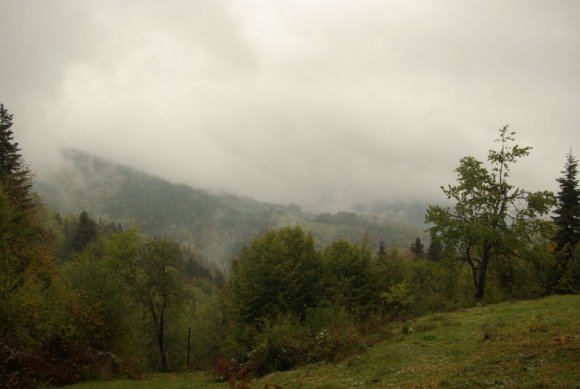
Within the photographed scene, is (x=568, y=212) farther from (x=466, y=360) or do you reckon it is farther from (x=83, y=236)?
(x=83, y=236)

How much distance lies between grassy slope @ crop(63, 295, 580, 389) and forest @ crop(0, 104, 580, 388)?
9.22ft

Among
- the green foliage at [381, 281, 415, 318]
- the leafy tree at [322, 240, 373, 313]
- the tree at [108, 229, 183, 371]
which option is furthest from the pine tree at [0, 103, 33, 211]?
the green foliage at [381, 281, 415, 318]

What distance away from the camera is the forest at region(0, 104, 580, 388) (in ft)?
86.6

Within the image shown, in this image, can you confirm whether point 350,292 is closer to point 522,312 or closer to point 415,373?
point 522,312

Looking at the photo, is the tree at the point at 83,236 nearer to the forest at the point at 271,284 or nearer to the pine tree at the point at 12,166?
the forest at the point at 271,284

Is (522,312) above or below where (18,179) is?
below

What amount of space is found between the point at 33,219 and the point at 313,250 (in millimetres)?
36409

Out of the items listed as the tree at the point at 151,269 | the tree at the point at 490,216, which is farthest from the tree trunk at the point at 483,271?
the tree at the point at 151,269

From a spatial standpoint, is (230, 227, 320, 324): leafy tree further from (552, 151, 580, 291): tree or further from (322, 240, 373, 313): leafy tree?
(552, 151, 580, 291): tree

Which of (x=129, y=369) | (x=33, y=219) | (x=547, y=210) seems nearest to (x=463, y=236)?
(x=547, y=210)

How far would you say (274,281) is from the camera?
48.8 metres

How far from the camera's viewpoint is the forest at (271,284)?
26391mm

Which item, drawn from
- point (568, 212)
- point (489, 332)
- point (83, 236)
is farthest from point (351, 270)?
point (83, 236)

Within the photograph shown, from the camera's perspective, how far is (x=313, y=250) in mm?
55438
